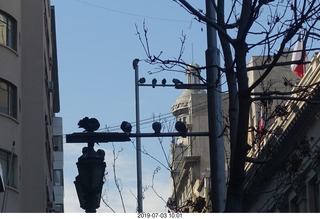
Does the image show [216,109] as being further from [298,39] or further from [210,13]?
[298,39]

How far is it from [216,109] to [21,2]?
929 inches

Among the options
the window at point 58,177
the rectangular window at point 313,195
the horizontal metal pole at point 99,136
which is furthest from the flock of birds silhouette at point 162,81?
the window at point 58,177

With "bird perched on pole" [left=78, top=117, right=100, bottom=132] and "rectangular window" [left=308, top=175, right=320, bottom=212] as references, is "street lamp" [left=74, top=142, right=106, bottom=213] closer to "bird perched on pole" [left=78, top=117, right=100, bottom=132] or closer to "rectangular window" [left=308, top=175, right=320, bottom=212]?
"bird perched on pole" [left=78, top=117, right=100, bottom=132]

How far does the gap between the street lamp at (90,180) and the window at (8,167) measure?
17.1m

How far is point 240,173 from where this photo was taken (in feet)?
36.4

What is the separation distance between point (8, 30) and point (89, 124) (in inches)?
745

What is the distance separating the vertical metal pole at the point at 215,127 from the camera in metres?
13.7

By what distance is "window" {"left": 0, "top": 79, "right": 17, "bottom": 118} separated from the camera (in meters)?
32.1

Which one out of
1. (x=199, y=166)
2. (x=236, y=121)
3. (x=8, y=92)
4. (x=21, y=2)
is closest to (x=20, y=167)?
(x=8, y=92)

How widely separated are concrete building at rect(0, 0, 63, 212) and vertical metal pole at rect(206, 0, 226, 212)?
15891 millimetres

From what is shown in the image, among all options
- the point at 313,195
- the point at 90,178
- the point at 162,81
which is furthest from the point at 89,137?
the point at 313,195

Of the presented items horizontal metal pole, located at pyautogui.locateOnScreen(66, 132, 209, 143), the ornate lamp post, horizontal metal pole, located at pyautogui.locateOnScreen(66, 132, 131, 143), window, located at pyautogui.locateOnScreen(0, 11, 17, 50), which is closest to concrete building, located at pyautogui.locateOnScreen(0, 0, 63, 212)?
window, located at pyautogui.locateOnScreen(0, 11, 17, 50)

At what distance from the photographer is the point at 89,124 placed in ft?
47.6

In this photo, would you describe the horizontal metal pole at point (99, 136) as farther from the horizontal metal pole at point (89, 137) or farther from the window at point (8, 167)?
the window at point (8, 167)
